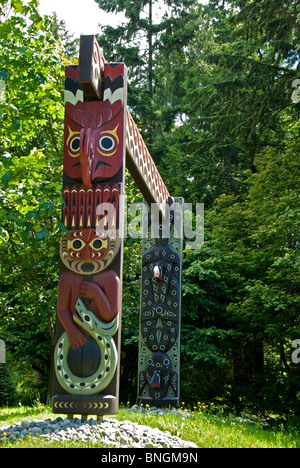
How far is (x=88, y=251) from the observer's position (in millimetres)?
4551

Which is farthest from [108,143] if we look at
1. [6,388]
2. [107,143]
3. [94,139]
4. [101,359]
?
[6,388]

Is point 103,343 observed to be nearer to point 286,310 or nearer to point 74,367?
point 74,367

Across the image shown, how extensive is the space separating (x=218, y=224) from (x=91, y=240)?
1047 cm

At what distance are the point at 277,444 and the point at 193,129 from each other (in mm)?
15748

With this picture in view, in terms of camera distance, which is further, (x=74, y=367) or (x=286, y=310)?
→ (x=286, y=310)

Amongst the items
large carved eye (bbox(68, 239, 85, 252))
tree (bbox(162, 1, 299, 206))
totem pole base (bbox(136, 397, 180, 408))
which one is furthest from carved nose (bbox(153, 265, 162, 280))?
tree (bbox(162, 1, 299, 206))

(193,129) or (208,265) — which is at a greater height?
(193,129)

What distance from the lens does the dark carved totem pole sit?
427 centimetres

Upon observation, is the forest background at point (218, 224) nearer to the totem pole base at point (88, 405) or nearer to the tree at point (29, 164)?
the tree at point (29, 164)

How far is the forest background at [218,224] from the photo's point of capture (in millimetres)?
9203

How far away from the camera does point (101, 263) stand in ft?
14.9
